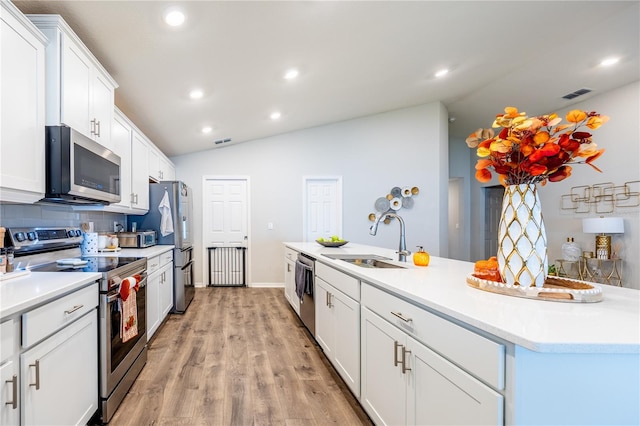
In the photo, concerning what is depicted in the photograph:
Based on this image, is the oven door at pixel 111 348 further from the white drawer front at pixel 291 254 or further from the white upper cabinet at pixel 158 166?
the white upper cabinet at pixel 158 166

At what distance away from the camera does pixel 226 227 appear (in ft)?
17.6

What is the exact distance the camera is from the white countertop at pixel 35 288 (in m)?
1.08

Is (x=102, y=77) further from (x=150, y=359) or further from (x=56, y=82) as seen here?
(x=150, y=359)

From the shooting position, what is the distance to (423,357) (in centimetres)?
116

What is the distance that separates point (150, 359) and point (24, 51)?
7.36 feet

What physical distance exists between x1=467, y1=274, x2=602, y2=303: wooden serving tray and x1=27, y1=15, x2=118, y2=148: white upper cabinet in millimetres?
2362

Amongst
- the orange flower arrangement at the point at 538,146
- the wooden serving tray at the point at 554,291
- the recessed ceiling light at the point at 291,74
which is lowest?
the wooden serving tray at the point at 554,291

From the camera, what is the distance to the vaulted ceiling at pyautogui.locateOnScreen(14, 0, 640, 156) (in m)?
2.17

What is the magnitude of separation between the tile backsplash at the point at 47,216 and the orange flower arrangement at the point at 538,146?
2638 mm

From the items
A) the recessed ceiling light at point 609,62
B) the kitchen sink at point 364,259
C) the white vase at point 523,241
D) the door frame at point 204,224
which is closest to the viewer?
the white vase at point 523,241

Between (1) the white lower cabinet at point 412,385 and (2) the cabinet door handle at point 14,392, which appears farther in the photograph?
(2) the cabinet door handle at point 14,392

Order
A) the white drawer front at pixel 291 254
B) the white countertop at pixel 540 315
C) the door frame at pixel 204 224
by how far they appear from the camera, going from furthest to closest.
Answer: the door frame at pixel 204 224
the white drawer front at pixel 291 254
the white countertop at pixel 540 315

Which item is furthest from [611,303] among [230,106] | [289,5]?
[230,106]

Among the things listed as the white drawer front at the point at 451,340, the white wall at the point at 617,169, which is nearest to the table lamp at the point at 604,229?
the white wall at the point at 617,169
